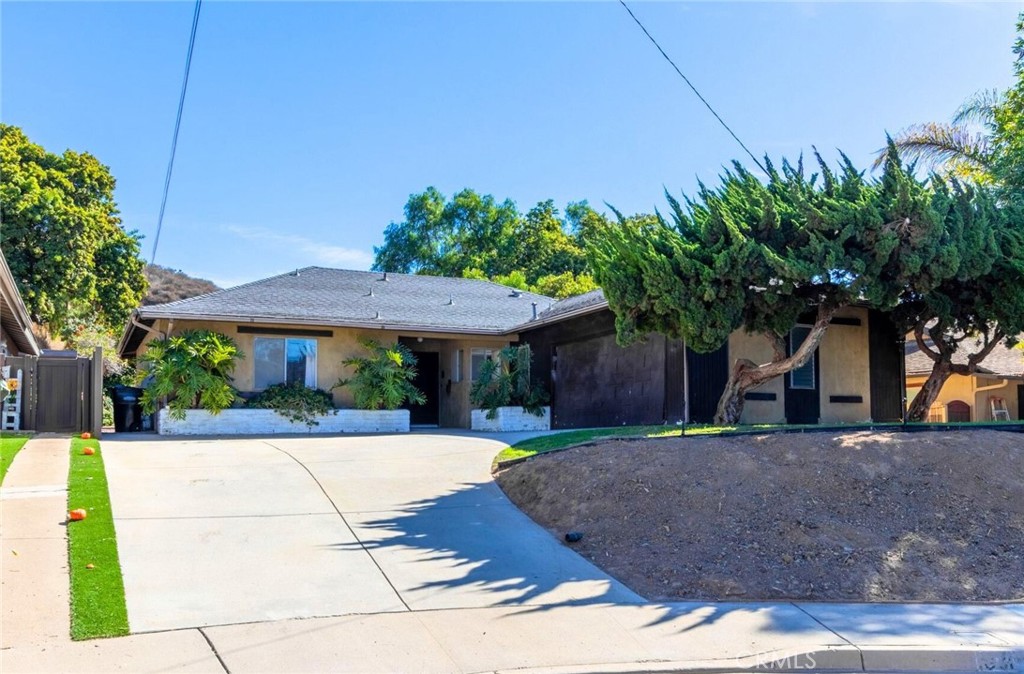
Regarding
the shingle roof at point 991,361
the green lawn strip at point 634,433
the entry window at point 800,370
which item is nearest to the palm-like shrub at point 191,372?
the green lawn strip at point 634,433

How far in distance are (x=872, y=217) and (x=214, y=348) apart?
495 inches

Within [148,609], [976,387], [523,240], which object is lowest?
[148,609]

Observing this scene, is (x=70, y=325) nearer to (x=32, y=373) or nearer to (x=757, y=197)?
(x=32, y=373)

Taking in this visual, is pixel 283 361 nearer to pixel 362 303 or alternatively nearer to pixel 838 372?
pixel 362 303

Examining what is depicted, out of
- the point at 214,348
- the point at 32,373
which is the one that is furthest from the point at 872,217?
the point at 32,373

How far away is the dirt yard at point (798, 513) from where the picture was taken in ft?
24.6

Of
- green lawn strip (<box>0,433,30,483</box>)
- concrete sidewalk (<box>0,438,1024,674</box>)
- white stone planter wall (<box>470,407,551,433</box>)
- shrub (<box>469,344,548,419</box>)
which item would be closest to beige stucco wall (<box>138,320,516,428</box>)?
shrub (<box>469,344,548,419</box>)

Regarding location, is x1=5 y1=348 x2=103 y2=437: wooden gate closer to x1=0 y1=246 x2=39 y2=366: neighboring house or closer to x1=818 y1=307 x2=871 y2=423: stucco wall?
x1=0 y1=246 x2=39 y2=366: neighboring house

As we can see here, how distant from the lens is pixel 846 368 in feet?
58.4

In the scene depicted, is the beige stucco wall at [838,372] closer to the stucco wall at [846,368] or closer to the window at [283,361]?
the stucco wall at [846,368]

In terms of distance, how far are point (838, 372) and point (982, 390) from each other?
11.0 meters

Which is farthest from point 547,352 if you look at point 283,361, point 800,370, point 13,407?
point 13,407

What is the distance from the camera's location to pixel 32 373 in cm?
1536

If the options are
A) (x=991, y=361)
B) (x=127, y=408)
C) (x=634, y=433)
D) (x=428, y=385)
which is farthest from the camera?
(x=991, y=361)
